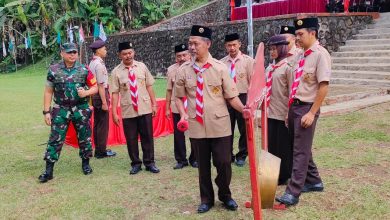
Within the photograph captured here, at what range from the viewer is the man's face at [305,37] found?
3.87 meters

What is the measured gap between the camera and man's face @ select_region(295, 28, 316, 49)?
12.7 ft

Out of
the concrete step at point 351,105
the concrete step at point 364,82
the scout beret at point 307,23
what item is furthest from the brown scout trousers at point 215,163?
the concrete step at point 364,82

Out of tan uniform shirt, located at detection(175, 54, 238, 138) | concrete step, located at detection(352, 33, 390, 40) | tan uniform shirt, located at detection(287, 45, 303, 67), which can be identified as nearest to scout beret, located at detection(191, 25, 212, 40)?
tan uniform shirt, located at detection(175, 54, 238, 138)

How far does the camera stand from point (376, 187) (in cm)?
433

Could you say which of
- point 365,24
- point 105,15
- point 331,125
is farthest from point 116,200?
point 105,15

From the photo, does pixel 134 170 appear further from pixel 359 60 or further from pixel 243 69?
pixel 359 60

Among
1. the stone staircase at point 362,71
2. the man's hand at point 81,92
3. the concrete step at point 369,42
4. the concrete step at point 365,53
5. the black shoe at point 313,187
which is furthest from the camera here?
the concrete step at point 369,42

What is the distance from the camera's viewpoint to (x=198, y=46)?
375 cm

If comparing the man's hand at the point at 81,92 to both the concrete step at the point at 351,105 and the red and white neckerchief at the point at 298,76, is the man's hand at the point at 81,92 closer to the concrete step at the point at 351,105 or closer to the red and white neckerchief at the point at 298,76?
the red and white neckerchief at the point at 298,76

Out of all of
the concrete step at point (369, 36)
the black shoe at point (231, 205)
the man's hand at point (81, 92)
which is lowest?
the black shoe at point (231, 205)

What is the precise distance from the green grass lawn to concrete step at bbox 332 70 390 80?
3.37 metres

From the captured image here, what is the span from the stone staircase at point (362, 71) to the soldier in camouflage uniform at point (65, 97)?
4.44m

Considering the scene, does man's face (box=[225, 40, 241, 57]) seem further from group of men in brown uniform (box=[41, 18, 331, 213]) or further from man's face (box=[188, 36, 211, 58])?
man's face (box=[188, 36, 211, 58])

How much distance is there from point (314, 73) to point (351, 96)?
5.53 m
